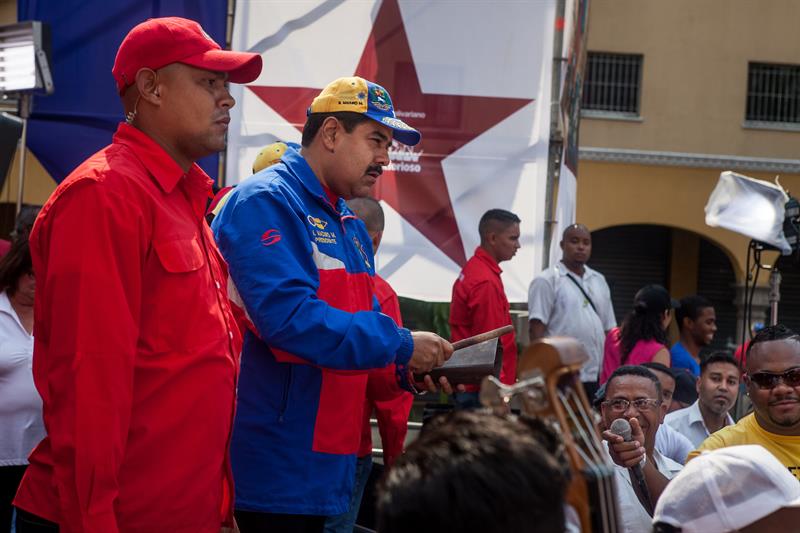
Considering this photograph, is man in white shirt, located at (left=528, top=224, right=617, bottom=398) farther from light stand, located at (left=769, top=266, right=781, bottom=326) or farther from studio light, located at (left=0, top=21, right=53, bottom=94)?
studio light, located at (left=0, top=21, right=53, bottom=94)

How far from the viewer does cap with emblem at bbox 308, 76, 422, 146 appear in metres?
3.42

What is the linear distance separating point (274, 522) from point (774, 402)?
2029 mm

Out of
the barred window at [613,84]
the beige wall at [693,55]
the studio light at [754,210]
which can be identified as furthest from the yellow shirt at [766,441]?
the barred window at [613,84]

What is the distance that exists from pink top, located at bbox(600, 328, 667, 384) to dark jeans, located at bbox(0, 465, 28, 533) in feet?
13.3

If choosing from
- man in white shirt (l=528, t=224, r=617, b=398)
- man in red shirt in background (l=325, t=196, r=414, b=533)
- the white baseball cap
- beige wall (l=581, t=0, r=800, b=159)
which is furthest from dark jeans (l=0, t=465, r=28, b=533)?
beige wall (l=581, t=0, r=800, b=159)

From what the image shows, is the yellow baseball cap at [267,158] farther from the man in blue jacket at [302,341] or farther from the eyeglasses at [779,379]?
the eyeglasses at [779,379]

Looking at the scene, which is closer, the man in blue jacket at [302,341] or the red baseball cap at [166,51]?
the red baseball cap at [166,51]

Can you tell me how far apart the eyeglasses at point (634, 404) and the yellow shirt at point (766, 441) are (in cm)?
41

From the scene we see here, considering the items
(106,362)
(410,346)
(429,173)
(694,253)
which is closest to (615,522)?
(106,362)

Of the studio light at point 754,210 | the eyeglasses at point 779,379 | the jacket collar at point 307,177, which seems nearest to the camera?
the jacket collar at point 307,177

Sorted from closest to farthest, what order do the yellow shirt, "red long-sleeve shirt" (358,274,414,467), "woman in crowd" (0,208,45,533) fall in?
1. "red long-sleeve shirt" (358,274,414,467)
2. the yellow shirt
3. "woman in crowd" (0,208,45,533)

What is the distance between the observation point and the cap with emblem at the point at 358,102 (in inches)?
134

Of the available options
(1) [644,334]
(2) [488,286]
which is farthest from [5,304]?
(1) [644,334]

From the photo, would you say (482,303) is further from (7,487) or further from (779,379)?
(7,487)
